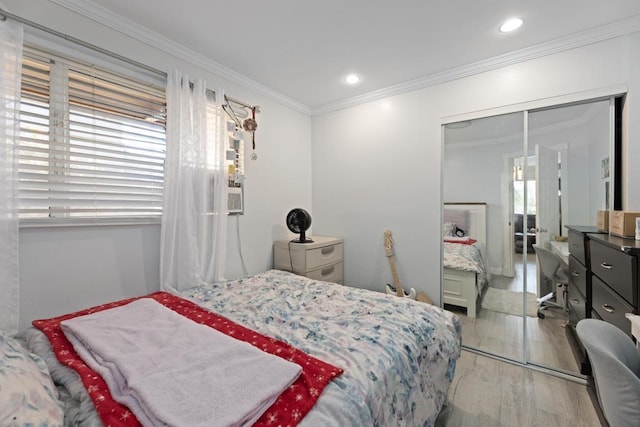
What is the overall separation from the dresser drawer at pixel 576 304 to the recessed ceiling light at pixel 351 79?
254 centimetres

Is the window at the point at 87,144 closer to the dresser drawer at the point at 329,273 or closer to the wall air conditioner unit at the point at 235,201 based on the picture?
the wall air conditioner unit at the point at 235,201

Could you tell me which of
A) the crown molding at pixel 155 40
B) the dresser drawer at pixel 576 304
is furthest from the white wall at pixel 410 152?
the crown molding at pixel 155 40

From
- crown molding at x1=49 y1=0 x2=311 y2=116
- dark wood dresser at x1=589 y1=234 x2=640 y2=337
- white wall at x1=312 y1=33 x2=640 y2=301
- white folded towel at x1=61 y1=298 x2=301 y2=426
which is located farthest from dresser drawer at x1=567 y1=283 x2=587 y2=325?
crown molding at x1=49 y1=0 x2=311 y2=116

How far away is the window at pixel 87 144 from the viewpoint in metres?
1.54

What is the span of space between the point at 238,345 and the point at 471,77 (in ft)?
9.09

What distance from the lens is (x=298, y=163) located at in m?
3.32

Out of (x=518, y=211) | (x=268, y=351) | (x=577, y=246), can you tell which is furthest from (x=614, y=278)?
(x=268, y=351)

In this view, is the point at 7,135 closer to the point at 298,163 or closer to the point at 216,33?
the point at 216,33

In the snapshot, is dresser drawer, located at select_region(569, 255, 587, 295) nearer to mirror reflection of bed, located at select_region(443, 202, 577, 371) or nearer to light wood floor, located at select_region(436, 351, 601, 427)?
mirror reflection of bed, located at select_region(443, 202, 577, 371)

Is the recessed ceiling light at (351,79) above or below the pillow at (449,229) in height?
above

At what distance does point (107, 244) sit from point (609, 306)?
3.12 metres

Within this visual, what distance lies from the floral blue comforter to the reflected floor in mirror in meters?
1.05

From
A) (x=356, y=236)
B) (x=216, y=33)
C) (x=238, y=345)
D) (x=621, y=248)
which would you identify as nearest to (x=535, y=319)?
(x=621, y=248)

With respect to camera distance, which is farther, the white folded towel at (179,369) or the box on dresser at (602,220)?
the box on dresser at (602,220)
